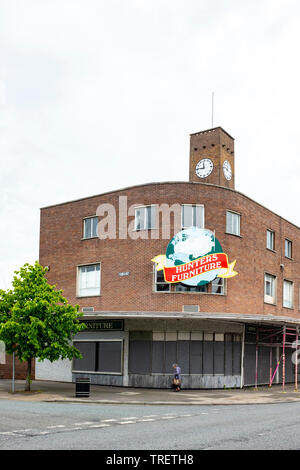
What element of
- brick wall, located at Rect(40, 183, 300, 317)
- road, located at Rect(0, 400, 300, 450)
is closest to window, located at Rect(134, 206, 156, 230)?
brick wall, located at Rect(40, 183, 300, 317)

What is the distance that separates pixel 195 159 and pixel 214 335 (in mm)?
13939

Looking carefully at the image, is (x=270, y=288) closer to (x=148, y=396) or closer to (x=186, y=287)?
(x=186, y=287)

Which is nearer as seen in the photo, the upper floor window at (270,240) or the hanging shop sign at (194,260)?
the hanging shop sign at (194,260)

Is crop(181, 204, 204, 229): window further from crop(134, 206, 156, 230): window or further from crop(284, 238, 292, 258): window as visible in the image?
crop(284, 238, 292, 258): window

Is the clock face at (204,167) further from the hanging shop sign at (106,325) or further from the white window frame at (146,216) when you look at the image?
the hanging shop sign at (106,325)

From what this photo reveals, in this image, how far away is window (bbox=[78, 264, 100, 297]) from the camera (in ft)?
109

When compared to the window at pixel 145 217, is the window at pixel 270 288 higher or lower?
lower

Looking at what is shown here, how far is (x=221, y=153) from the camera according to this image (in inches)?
1518

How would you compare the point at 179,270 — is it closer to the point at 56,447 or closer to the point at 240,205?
the point at 240,205

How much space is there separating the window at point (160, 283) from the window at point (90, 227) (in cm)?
525

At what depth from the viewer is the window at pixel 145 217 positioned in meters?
31.5

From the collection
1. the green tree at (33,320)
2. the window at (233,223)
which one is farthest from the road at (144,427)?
the window at (233,223)

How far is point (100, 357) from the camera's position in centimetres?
3244

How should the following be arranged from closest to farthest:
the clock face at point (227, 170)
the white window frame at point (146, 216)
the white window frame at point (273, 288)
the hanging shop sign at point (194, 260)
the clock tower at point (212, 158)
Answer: the hanging shop sign at point (194, 260), the white window frame at point (146, 216), the white window frame at point (273, 288), the clock tower at point (212, 158), the clock face at point (227, 170)
